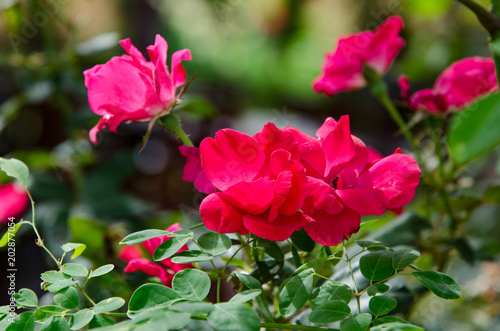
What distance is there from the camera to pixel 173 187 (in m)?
1.45

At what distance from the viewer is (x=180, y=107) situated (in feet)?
2.15

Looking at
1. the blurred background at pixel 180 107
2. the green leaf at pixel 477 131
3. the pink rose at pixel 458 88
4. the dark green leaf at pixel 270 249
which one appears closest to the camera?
the green leaf at pixel 477 131

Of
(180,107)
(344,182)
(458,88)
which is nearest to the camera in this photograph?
(344,182)

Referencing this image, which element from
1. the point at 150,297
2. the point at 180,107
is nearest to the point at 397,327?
the point at 150,297

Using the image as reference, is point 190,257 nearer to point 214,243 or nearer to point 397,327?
point 214,243

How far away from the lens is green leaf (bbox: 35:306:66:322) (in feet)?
0.89

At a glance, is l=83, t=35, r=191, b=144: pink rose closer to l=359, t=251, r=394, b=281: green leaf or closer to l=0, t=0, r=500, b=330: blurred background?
l=0, t=0, r=500, b=330: blurred background

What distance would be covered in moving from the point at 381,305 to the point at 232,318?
0.09 meters

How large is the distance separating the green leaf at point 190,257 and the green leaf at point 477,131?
15 cm

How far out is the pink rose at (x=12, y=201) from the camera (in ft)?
2.33

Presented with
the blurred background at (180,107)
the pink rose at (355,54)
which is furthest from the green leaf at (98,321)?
the pink rose at (355,54)

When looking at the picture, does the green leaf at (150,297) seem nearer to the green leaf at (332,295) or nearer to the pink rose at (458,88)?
the green leaf at (332,295)

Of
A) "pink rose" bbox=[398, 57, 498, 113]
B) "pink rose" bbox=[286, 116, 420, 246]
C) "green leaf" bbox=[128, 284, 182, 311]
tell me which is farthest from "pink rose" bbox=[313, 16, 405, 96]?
"green leaf" bbox=[128, 284, 182, 311]

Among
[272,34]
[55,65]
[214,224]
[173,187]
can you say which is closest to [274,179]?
[214,224]
